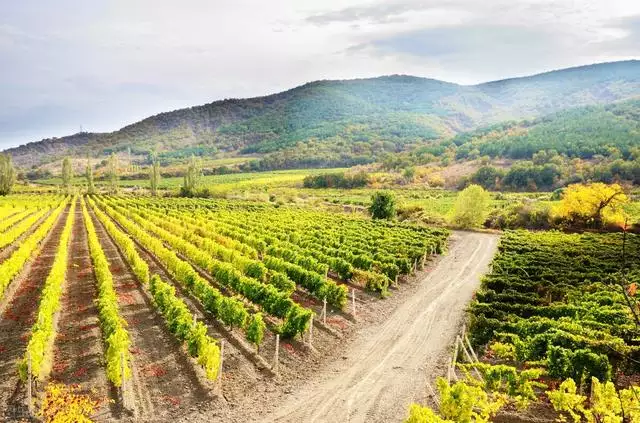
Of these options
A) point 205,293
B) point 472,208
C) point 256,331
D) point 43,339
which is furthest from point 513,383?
point 472,208

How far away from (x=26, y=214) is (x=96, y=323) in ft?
213

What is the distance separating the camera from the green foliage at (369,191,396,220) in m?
85.2

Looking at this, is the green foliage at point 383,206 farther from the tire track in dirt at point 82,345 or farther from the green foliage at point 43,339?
the green foliage at point 43,339

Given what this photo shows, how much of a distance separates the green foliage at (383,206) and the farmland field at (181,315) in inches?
1210

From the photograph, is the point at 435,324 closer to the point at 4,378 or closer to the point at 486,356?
the point at 486,356

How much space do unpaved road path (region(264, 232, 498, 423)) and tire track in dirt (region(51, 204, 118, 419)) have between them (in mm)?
6892

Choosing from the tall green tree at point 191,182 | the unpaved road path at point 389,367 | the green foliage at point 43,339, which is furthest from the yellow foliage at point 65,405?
the tall green tree at point 191,182

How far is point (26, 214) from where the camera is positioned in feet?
263

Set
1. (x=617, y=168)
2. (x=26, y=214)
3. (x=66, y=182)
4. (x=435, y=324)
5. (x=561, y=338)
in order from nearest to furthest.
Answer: (x=561, y=338) → (x=435, y=324) → (x=26, y=214) → (x=617, y=168) → (x=66, y=182)

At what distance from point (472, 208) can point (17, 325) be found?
219 ft

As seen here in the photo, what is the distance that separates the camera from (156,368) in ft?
69.4

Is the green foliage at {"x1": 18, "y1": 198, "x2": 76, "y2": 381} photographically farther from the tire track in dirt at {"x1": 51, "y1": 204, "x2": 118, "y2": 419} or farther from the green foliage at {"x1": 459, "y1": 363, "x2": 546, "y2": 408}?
the green foliage at {"x1": 459, "y1": 363, "x2": 546, "y2": 408}

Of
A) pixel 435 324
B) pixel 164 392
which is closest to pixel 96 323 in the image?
pixel 164 392

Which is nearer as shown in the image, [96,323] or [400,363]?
[400,363]
